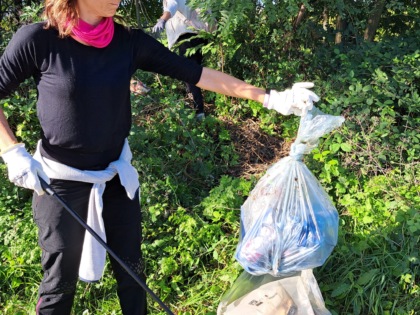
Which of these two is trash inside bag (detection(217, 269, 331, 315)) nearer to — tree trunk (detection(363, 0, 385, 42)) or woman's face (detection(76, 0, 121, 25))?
woman's face (detection(76, 0, 121, 25))

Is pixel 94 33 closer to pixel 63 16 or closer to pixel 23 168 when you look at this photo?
pixel 63 16

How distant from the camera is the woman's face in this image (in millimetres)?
1802

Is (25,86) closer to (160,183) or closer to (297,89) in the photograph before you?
(160,183)

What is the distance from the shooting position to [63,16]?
5.88ft

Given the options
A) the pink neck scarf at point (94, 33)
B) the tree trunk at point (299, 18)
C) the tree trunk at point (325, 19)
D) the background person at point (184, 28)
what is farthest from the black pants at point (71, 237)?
the tree trunk at point (325, 19)

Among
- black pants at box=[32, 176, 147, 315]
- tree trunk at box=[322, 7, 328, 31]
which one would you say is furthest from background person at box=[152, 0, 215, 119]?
black pants at box=[32, 176, 147, 315]

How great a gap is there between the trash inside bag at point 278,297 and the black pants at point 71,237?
18.9 inches

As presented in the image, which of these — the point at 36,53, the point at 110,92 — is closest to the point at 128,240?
the point at 110,92

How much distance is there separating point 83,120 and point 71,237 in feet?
1.68

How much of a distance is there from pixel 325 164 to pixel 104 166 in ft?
5.61

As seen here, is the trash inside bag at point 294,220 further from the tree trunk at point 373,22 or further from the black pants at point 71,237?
the tree trunk at point 373,22

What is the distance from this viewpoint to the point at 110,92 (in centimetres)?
189

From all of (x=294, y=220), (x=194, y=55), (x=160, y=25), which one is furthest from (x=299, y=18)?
(x=294, y=220)

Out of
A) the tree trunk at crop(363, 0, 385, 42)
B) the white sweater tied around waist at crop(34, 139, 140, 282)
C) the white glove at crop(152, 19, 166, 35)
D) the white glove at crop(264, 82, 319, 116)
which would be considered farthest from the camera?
the tree trunk at crop(363, 0, 385, 42)
